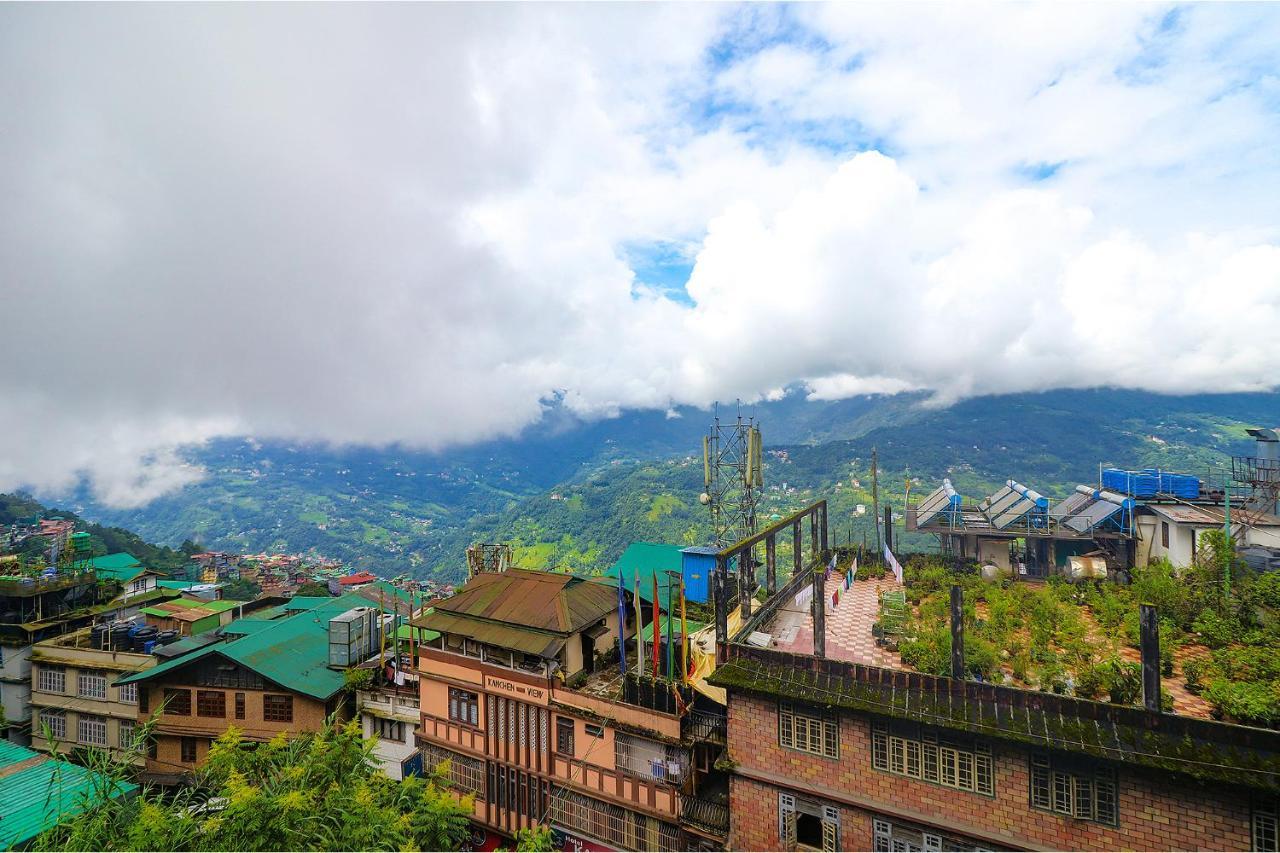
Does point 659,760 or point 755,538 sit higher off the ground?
point 755,538

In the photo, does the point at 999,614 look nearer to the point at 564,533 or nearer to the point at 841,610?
the point at 841,610

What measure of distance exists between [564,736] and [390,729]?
12.1 m

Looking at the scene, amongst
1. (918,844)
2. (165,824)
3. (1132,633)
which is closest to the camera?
(165,824)

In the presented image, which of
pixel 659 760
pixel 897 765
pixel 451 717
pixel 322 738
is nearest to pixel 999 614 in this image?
pixel 897 765

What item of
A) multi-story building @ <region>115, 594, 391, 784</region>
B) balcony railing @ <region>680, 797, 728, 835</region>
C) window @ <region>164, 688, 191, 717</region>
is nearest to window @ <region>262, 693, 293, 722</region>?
multi-story building @ <region>115, 594, 391, 784</region>

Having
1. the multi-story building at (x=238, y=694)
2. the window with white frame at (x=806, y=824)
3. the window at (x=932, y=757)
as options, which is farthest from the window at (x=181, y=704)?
the window at (x=932, y=757)

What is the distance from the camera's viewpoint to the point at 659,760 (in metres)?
20.2

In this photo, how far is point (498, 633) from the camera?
2391 cm

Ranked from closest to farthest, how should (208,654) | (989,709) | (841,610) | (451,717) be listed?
1. (989,709)
2. (841,610)
3. (451,717)
4. (208,654)

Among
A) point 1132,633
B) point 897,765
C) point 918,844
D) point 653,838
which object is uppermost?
point 1132,633

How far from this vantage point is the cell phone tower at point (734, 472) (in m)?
28.8

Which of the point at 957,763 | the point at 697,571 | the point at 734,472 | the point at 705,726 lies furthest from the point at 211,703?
the point at 957,763

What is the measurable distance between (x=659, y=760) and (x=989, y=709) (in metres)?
11.5

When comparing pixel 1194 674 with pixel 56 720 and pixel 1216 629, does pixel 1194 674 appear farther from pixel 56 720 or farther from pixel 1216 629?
pixel 56 720
